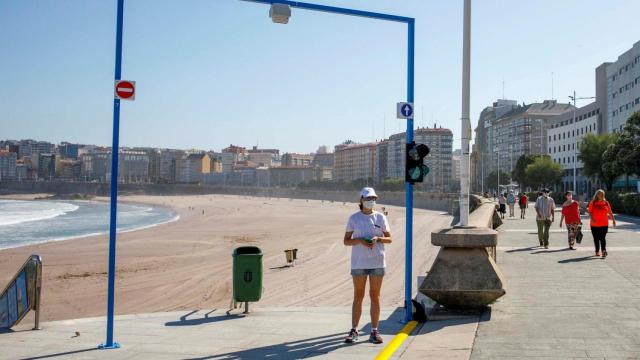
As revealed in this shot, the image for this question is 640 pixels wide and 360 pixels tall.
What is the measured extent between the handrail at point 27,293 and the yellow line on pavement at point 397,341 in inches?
181

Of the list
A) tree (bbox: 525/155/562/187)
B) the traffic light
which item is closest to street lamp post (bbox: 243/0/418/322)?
the traffic light

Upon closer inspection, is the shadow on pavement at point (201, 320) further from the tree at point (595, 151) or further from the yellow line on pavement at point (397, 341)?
the tree at point (595, 151)

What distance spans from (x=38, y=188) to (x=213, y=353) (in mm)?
211893

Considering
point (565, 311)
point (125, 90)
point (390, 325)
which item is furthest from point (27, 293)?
point (565, 311)

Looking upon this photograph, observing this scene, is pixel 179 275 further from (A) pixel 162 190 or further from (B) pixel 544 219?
(A) pixel 162 190

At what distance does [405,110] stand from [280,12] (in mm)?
2076

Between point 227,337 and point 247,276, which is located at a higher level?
point 247,276

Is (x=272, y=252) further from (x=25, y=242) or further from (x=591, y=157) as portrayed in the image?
(x=591, y=157)

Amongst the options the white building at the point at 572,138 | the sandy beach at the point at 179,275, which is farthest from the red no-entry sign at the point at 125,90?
the white building at the point at 572,138

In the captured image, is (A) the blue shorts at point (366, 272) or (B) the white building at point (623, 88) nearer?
(A) the blue shorts at point (366, 272)

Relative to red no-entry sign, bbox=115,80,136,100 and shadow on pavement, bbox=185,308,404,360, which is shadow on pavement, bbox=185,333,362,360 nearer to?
shadow on pavement, bbox=185,308,404,360

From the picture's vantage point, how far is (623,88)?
7912 centimetres

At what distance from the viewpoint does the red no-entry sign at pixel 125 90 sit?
667cm

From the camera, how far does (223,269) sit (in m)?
22.2
